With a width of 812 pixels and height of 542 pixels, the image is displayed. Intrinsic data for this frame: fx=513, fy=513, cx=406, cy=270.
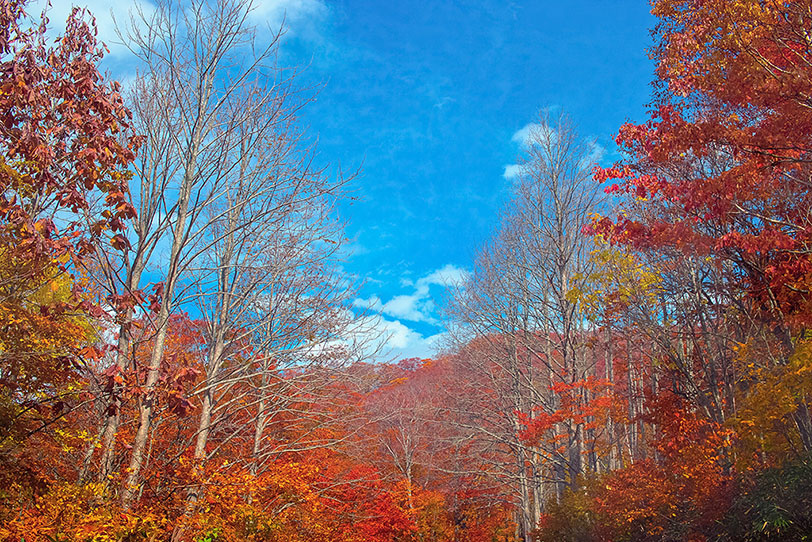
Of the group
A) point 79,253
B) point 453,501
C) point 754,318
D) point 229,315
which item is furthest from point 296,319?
point 453,501

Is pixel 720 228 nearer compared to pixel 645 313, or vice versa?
pixel 720 228

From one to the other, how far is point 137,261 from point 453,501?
78.7 ft

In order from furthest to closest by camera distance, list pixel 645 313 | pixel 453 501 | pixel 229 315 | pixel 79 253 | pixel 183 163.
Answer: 1. pixel 453 501
2. pixel 645 313
3. pixel 229 315
4. pixel 183 163
5. pixel 79 253

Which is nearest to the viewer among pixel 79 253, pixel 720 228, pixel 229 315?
pixel 79 253

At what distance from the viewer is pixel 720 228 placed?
9992 mm

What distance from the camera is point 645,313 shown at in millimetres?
11867

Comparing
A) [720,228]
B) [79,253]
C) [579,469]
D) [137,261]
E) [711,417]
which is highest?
[720,228]

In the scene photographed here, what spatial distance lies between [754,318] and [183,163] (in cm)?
1135

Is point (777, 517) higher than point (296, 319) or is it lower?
lower

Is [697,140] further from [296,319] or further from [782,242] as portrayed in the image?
[296,319]

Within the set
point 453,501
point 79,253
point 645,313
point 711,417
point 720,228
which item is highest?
point 720,228

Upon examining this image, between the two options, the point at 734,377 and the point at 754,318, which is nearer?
the point at 754,318

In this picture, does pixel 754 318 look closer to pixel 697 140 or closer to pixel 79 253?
pixel 697 140

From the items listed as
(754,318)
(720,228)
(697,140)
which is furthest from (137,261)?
(754,318)
